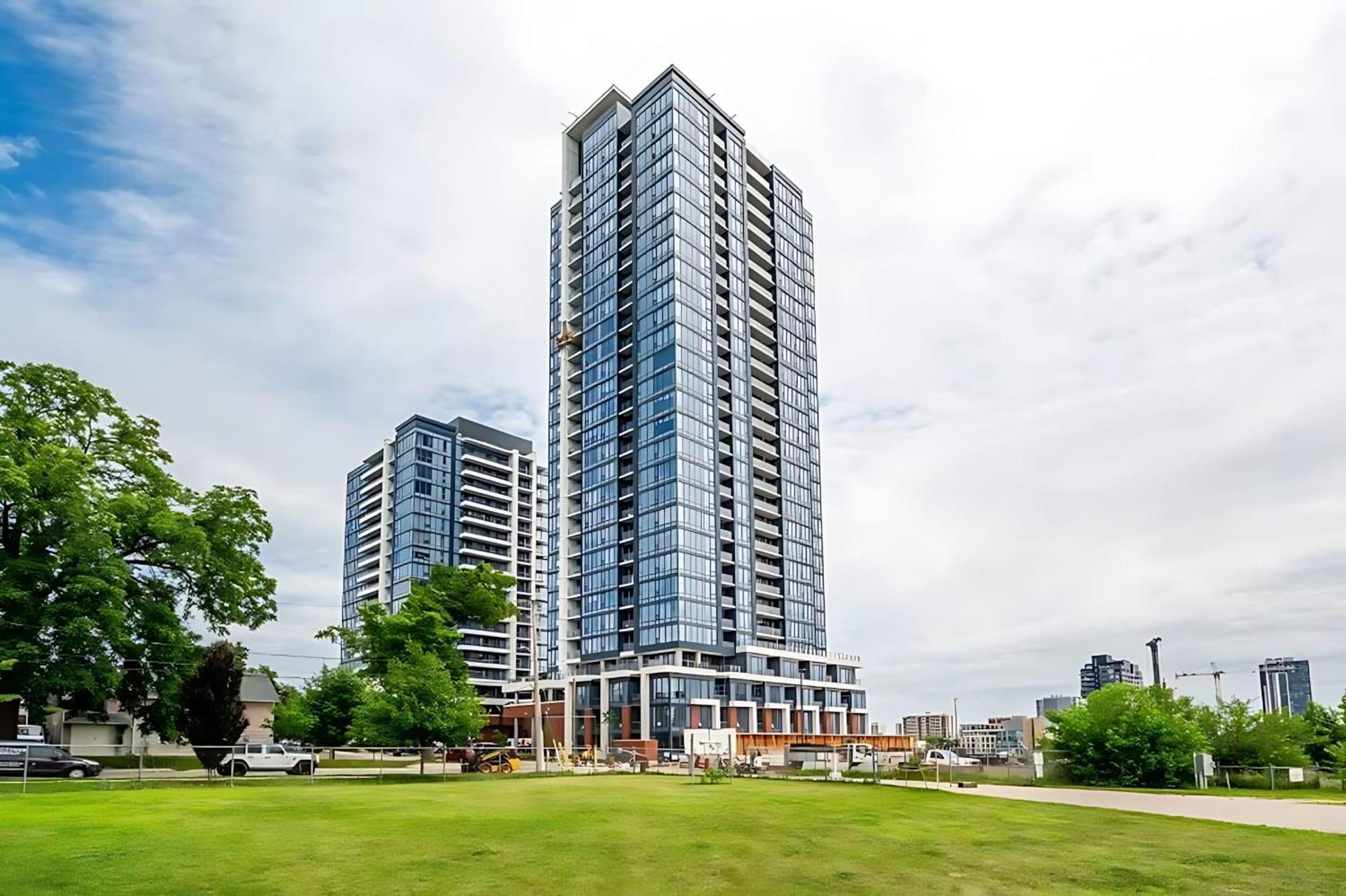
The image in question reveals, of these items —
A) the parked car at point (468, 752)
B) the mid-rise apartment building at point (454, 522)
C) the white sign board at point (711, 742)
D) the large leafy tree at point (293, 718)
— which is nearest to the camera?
the parked car at point (468, 752)

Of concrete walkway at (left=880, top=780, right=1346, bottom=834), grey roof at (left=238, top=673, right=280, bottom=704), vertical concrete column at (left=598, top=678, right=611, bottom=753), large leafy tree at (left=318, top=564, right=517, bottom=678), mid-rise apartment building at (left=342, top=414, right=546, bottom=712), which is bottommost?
vertical concrete column at (left=598, top=678, right=611, bottom=753)

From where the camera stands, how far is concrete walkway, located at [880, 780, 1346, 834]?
88.4ft

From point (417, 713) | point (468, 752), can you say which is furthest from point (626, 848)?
point (468, 752)

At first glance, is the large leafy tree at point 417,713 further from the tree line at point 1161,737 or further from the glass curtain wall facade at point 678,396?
the glass curtain wall facade at point 678,396

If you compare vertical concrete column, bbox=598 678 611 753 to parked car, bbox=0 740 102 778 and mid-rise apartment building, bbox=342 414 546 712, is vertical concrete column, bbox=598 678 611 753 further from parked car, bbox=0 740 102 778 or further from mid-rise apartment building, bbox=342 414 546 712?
parked car, bbox=0 740 102 778

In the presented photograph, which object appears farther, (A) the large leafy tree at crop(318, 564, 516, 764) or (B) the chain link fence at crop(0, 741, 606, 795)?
(A) the large leafy tree at crop(318, 564, 516, 764)

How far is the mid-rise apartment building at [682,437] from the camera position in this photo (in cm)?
11794

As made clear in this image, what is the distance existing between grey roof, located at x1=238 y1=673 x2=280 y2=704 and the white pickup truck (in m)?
39.2

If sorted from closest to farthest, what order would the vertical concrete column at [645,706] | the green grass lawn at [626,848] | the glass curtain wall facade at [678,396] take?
the green grass lawn at [626,848] → the vertical concrete column at [645,706] → the glass curtain wall facade at [678,396]

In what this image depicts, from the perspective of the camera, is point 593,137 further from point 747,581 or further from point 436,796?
point 436,796

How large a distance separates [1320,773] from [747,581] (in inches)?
3177

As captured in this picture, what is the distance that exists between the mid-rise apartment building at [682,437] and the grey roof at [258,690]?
37130mm

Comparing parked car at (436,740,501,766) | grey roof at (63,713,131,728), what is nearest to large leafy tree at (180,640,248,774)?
parked car at (436,740,501,766)

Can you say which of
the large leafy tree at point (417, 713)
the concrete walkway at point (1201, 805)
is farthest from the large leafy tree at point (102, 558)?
the concrete walkway at point (1201, 805)
